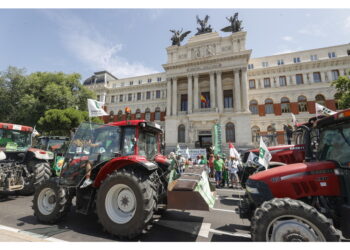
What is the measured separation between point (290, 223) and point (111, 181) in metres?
3.10

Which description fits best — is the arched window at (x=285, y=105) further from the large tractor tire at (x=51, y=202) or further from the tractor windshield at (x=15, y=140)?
the tractor windshield at (x=15, y=140)

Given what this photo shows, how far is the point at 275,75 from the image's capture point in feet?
96.4

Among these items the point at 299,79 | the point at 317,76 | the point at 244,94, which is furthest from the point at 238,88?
the point at 317,76

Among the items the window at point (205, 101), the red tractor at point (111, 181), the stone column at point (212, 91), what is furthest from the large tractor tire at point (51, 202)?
the stone column at point (212, 91)

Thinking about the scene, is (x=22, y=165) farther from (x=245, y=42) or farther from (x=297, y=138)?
(x=245, y=42)

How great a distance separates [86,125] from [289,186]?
4.42 metres

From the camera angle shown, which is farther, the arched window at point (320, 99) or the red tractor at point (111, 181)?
the arched window at point (320, 99)

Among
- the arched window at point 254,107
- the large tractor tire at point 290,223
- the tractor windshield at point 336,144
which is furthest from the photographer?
the arched window at point 254,107

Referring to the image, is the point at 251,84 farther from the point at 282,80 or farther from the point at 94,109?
the point at 94,109

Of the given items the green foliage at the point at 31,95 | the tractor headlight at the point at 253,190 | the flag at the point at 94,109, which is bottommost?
the tractor headlight at the point at 253,190

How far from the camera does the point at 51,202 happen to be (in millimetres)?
3988

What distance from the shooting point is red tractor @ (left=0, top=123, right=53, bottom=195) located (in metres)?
5.81

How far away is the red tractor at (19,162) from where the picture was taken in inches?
229

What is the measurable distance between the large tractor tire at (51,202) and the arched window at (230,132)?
24611mm
